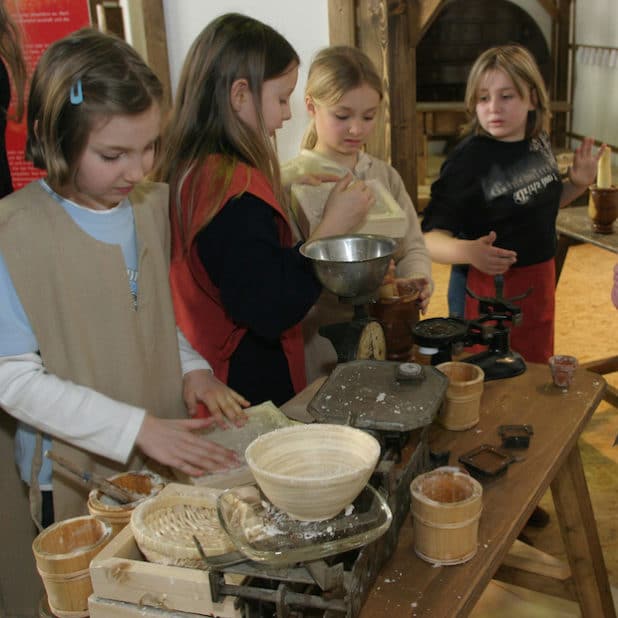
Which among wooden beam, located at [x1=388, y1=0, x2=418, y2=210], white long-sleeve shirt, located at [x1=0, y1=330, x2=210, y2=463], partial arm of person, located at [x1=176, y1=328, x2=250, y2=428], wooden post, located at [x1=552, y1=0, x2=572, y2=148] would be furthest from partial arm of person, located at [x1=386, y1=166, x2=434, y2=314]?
wooden post, located at [x1=552, y1=0, x2=572, y2=148]

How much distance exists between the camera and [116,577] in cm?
114

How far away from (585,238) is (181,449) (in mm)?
2463

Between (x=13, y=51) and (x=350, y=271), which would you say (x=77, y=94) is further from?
(x=350, y=271)

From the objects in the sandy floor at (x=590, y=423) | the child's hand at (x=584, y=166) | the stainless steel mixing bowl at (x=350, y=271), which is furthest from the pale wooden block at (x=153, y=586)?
the child's hand at (x=584, y=166)

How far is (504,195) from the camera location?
113 inches

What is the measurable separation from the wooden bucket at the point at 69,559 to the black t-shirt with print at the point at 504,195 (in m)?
2.03

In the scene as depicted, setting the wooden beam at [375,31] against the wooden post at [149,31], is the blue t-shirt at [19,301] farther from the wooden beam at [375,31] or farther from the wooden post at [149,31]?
the wooden beam at [375,31]

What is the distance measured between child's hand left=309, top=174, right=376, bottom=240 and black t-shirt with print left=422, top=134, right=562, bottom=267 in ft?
3.54

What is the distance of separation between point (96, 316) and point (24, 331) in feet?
0.51

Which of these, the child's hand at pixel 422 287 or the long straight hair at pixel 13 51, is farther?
the child's hand at pixel 422 287

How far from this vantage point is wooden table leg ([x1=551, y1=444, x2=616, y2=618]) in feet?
6.50

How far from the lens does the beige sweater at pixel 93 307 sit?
59.9 inches

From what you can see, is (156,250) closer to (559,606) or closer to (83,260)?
(83,260)

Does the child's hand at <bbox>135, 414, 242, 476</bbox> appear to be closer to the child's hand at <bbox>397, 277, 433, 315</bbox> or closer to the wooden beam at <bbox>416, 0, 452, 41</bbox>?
the child's hand at <bbox>397, 277, 433, 315</bbox>
